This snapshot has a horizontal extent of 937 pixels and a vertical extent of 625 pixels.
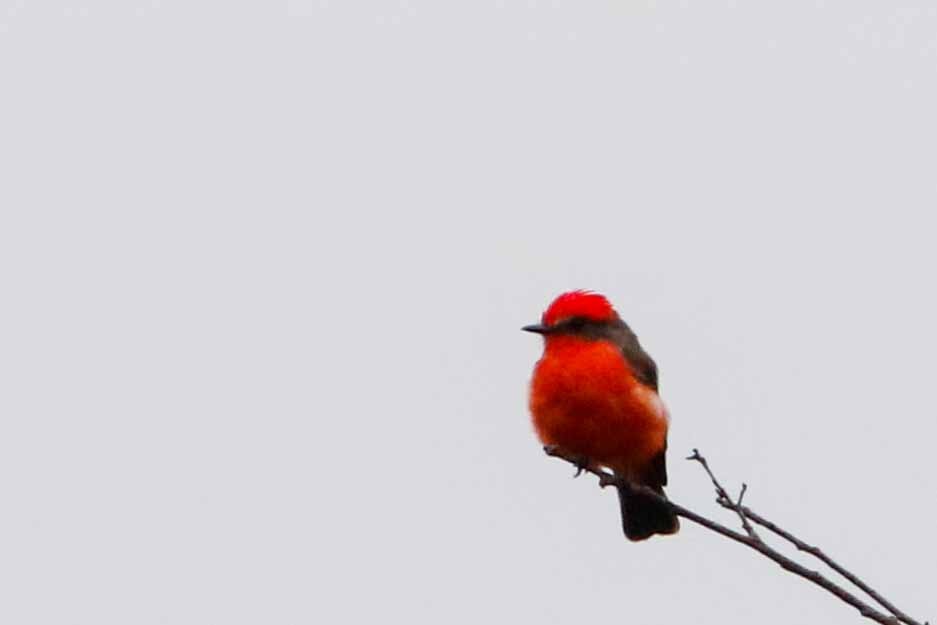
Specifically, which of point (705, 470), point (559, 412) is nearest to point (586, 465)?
point (559, 412)

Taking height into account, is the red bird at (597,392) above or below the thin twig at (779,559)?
above

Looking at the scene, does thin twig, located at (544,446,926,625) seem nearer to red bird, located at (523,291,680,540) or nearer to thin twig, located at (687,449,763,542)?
thin twig, located at (687,449,763,542)

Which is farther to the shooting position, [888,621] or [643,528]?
[643,528]

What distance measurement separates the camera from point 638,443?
802cm

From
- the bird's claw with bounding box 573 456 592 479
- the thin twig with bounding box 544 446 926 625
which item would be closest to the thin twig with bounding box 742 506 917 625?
the thin twig with bounding box 544 446 926 625

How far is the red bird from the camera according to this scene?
7.91 m

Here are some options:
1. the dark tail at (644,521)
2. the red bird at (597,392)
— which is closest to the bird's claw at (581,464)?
A: the red bird at (597,392)

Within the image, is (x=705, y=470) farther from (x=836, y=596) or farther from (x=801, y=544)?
(x=836, y=596)

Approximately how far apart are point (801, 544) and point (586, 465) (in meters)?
2.99

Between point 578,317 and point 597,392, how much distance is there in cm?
55

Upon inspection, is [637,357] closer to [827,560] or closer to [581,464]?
[581,464]

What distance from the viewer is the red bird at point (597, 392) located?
26.0 feet

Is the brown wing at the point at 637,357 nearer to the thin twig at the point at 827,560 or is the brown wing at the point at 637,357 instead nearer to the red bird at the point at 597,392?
the red bird at the point at 597,392

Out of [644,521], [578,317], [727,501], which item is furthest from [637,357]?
[727,501]
